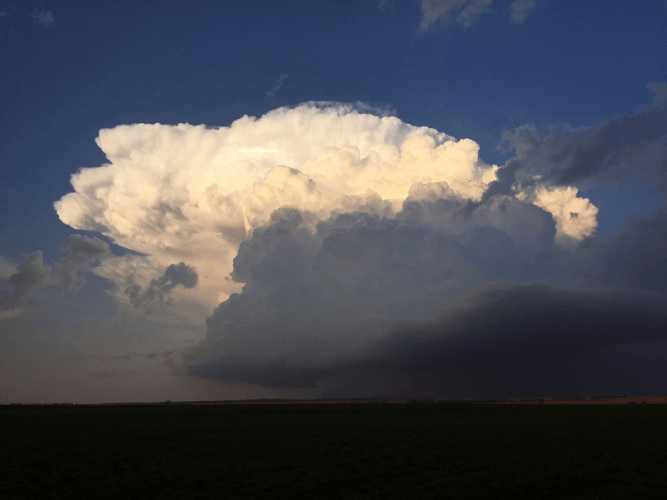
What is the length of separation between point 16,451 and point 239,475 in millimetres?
24464

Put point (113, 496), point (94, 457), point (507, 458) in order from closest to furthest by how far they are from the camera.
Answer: point (113, 496) → point (507, 458) → point (94, 457)

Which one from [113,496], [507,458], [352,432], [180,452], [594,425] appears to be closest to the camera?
[113,496]

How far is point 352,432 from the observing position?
51562 mm

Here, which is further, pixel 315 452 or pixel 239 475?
pixel 315 452

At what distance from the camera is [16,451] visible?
131ft

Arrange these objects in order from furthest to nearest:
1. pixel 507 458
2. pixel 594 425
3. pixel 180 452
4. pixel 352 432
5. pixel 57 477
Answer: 1. pixel 594 425
2. pixel 352 432
3. pixel 180 452
4. pixel 507 458
5. pixel 57 477

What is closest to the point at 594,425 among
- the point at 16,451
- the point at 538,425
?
the point at 538,425

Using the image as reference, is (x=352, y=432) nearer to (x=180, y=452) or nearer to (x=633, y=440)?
(x=180, y=452)

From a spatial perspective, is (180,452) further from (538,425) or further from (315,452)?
(538,425)

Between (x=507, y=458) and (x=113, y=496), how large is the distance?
2565 centimetres

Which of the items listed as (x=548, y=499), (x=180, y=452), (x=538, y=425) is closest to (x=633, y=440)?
(x=538, y=425)

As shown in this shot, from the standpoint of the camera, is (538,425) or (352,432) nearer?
(352,432)

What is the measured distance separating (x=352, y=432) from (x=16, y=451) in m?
32.2

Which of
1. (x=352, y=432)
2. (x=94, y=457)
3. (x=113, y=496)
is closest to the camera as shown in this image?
(x=113, y=496)
